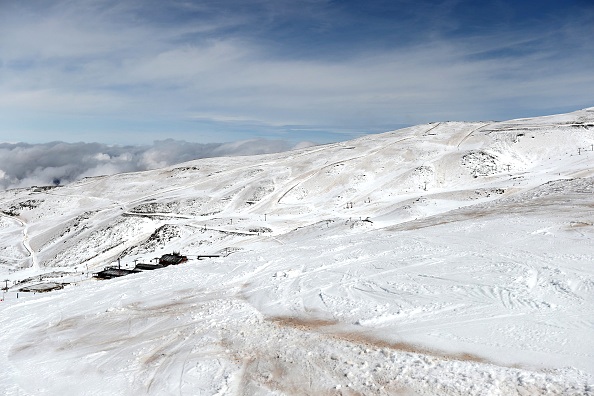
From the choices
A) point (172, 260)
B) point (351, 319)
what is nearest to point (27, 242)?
point (172, 260)

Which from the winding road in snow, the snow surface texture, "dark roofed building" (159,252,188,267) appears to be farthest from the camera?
the winding road in snow

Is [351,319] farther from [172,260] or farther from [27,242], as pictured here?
[27,242]

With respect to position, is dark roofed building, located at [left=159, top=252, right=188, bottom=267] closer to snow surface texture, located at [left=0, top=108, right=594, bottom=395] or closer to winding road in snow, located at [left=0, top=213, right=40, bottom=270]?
snow surface texture, located at [left=0, top=108, right=594, bottom=395]

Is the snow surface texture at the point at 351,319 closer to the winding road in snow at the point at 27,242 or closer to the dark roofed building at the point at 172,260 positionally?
the dark roofed building at the point at 172,260

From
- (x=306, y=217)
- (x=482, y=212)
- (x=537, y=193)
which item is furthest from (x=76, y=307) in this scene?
(x=306, y=217)

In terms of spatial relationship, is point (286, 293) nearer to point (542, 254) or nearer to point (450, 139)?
point (542, 254)

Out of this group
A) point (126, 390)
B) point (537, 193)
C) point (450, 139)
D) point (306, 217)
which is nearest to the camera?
point (126, 390)

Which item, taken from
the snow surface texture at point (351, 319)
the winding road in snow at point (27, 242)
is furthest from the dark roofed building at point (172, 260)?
the winding road in snow at point (27, 242)

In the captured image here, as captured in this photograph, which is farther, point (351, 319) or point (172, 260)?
point (172, 260)

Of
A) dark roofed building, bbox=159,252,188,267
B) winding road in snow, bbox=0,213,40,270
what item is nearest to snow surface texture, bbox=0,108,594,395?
dark roofed building, bbox=159,252,188,267

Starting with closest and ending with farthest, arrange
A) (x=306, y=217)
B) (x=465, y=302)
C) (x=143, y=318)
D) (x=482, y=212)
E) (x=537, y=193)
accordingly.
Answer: (x=465, y=302), (x=143, y=318), (x=482, y=212), (x=537, y=193), (x=306, y=217)

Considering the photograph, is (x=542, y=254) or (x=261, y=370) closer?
(x=261, y=370)
